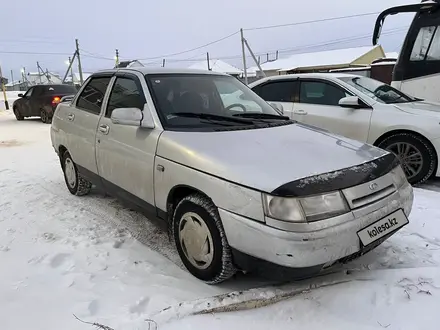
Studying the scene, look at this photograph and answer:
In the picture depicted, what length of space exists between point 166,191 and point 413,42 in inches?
276

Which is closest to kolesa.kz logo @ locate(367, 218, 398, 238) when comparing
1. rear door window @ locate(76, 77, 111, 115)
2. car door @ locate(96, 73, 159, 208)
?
car door @ locate(96, 73, 159, 208)

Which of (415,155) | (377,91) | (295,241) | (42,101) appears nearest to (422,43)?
(377,91)

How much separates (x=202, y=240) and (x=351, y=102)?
3.72 m

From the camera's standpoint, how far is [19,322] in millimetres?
2266

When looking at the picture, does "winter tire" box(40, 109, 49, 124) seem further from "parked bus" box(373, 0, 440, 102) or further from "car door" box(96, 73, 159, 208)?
"parked bus" box(373, 0, 440, 102)

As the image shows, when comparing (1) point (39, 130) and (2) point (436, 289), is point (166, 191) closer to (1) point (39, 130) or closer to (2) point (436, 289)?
(2) point (436, 289)

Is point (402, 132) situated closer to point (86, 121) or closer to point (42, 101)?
point (86, 121)

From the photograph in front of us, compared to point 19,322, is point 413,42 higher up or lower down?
higher up

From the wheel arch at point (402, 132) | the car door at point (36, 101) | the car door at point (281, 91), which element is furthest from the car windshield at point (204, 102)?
the car door at point (36, 101)

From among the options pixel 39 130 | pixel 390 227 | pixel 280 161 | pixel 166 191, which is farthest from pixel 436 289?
pixel 39 130

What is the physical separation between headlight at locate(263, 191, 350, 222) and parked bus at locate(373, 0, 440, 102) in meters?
6.27

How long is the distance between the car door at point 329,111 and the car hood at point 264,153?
8.06ft

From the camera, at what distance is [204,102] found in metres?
3.50

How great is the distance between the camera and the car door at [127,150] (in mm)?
3143
